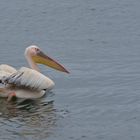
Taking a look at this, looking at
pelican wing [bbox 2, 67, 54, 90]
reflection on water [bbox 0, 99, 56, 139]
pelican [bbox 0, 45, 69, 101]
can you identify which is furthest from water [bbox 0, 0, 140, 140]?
pelican wing [bbox 2, 67, 54, 90]

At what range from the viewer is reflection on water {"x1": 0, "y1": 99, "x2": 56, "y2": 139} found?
10.1 metres

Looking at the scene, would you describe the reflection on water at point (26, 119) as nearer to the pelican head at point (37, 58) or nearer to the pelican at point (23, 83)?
the pelican at point (23, 83)

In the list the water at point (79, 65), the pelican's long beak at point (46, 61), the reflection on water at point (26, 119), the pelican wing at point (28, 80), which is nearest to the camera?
the reflection on water at point (26, 119)

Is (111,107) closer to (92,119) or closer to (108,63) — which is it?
(92,119)

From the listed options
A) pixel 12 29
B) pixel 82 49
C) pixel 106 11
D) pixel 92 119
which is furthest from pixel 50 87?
pixel 106 11

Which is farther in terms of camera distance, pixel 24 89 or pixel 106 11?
pixel 106 11

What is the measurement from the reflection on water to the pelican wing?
0.25 m

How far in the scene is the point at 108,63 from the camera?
13562 millimetres

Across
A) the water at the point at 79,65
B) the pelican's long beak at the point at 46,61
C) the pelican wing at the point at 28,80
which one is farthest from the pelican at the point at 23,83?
the pelican's long beak at the point at 46,61

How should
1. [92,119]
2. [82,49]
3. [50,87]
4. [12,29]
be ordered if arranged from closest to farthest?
[92,119] → [50,87] → [82,49] → [12,29]

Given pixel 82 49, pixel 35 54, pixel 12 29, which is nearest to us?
pixel 35 54

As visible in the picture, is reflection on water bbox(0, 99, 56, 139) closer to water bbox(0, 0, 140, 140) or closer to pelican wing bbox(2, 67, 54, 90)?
water bbox(0, 0, 140, 140)

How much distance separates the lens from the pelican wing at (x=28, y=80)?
11.7 m

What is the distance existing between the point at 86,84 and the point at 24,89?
103 centimetres
